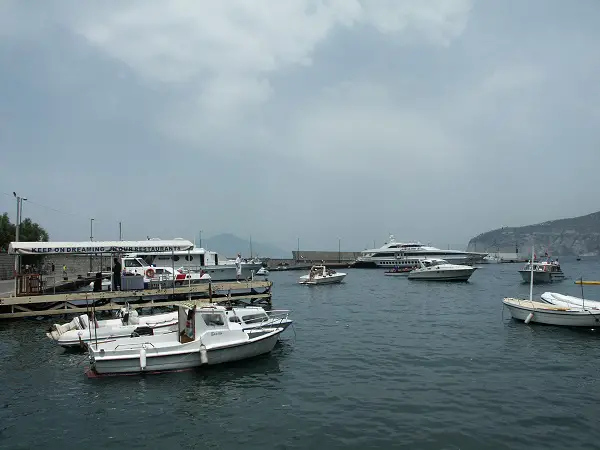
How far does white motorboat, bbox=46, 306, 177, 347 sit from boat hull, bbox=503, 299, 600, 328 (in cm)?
2007

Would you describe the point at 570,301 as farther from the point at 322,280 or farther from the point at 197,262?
the point at 322,280

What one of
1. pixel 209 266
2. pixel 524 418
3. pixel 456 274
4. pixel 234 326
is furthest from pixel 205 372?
pixel 456 274

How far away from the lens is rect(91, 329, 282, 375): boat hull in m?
17.6

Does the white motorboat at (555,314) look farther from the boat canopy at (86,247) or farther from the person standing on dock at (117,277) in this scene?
the person standing on dock at (117,277)

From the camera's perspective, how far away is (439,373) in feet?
58.0

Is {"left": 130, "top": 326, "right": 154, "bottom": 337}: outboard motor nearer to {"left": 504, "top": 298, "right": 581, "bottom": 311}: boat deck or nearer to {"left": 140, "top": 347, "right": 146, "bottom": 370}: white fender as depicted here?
{"left": 140, "top": 347, "right": 146, "bottom": 370}: white fender

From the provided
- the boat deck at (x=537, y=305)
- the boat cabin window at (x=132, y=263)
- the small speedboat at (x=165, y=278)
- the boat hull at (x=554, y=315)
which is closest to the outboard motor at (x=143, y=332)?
the small speedboat at (x=165, y=278)

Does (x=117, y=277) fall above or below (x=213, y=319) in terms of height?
above

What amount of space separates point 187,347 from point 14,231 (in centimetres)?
6758

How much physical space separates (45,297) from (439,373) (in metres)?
25.6

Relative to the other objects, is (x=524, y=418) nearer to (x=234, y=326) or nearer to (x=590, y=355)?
(x=590, y=355)

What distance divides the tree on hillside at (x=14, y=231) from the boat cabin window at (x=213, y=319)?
56.8 meters

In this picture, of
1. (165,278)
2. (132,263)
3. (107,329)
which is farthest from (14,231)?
(107,329)

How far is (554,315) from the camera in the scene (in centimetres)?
2684
